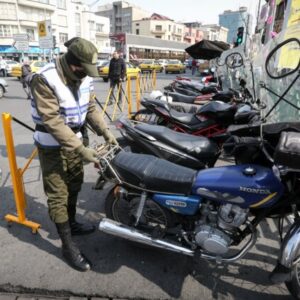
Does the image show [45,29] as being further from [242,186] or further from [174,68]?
[174,68]

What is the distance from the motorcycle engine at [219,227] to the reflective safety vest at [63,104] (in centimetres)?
136

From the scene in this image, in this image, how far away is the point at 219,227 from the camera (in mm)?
2312

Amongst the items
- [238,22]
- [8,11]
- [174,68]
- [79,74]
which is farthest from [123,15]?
[79,74]

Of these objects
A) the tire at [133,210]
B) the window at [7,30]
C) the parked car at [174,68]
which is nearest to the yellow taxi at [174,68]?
the parked car at [174,68]

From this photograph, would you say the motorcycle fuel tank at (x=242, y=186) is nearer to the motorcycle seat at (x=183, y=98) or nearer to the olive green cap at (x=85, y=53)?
the olive green cap at (x=85, y=53)

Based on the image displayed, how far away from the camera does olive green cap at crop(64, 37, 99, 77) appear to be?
225 cm

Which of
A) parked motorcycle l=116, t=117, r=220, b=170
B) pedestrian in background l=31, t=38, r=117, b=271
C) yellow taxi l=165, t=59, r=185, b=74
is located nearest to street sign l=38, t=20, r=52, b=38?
parked motorcycle l=116, t=117, r=220, b=170

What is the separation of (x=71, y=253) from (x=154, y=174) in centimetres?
112

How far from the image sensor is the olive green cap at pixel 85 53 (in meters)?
2.25

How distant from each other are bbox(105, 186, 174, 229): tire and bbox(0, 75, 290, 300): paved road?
1.09 ft

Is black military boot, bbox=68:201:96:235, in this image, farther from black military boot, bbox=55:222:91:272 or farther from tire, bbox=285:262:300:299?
tire, bbox=285:262:300:299

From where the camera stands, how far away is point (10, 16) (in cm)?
4797

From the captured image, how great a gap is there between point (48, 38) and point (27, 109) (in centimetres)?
833

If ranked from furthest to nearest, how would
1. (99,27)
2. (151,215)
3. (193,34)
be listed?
(193,34) < (99,27) < (151,215)
